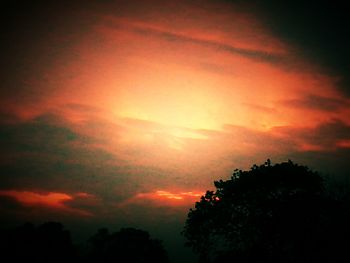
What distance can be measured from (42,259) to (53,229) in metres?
4.60

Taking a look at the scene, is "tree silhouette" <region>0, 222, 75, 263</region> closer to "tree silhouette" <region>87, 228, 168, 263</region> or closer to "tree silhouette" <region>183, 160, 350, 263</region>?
"tree silhouette" <region>87, 228, 168, 263</region>

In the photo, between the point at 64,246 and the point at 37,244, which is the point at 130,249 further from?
the point at 37,244

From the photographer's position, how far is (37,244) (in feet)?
144

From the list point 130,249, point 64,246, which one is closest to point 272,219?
point 130,249

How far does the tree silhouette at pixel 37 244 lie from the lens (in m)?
42.0

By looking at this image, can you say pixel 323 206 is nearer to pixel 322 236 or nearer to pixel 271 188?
pixel 322 236

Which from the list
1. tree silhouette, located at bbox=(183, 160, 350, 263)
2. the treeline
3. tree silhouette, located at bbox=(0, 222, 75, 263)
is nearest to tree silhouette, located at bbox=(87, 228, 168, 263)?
the treeline

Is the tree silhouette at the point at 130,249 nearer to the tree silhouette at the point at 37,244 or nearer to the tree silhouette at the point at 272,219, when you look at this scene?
the tree silhouette at the point at 37,244

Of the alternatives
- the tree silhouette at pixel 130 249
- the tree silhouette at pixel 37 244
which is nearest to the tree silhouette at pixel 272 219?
the tree silhouette at pixel 130 249

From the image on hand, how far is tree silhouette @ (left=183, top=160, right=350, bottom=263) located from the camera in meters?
26.4

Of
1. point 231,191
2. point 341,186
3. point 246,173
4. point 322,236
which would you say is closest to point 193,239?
point 231,191

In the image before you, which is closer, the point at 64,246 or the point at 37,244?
the point at 37,244

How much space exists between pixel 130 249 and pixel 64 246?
10411 mm

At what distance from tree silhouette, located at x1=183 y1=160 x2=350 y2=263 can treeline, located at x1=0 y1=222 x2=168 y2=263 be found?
769 inches
